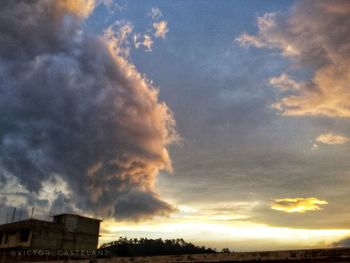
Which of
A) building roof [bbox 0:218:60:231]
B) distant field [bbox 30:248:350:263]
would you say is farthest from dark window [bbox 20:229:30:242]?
distant field [bbox 30:248:350:263]

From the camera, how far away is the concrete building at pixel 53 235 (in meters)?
51.9

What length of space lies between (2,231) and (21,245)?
22.7 ft

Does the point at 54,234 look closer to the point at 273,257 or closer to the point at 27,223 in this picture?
the point at 27,223

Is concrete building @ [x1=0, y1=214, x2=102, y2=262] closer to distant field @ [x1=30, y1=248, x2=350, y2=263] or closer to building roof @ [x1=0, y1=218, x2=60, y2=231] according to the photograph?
building roof @ [x1=0, y1=218, x2=60, y2=231]

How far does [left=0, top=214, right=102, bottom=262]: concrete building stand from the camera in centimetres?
5188

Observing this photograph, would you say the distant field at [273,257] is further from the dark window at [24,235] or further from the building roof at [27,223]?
the dark window at [24,235]

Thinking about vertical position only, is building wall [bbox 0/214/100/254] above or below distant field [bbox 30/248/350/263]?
above

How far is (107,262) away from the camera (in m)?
12.0

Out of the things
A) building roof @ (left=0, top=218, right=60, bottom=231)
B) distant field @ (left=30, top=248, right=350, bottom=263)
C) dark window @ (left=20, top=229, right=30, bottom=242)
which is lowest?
distant field @ (left=30, top=248, right=350, bottom=263)

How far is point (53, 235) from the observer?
54469 millimetres

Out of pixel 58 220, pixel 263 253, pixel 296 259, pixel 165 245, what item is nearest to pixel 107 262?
pixel 263 253

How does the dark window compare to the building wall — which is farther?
the dark window

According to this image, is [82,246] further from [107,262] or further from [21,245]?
[107,262]

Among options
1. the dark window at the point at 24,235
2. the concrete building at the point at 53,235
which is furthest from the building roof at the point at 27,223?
the dark window at the point at 24,235
